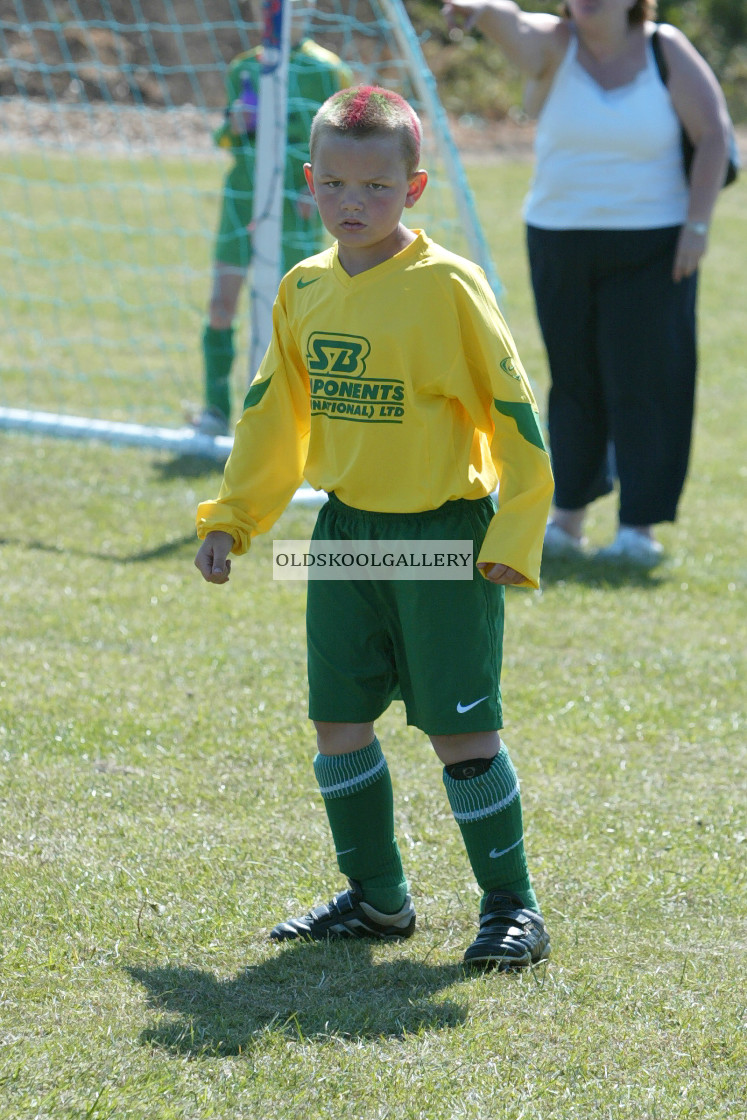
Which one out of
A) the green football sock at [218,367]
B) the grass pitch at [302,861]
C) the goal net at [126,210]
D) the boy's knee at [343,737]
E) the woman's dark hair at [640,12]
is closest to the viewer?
the grass pitch at [302,861]

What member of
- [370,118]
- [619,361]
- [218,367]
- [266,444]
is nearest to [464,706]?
[266,444]

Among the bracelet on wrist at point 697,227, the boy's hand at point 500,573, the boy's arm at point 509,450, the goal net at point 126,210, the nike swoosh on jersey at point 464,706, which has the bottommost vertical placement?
the goal net at point 126,210

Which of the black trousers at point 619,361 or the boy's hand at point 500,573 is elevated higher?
the boy's hand at point 500,573

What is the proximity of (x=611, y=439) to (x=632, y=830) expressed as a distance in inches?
95.6

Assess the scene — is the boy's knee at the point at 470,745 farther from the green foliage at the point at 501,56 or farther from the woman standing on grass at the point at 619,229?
the green foliage at the point at 501,56

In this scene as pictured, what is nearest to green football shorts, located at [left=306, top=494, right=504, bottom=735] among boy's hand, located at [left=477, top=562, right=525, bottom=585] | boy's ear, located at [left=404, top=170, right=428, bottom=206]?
boy's hand, located at [left=477, top=562, right=525, bottom=585]

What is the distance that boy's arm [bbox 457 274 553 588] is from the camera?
8.28ft

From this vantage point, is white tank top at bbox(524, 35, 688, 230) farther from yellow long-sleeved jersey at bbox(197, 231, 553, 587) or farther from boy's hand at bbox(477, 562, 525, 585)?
boy's hand at bbox(477, 562, 525, 585)

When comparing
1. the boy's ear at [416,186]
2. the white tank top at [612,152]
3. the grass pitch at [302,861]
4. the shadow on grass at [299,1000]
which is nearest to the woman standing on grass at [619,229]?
the white tank top at [612,152]

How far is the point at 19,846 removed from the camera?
3.05 metres

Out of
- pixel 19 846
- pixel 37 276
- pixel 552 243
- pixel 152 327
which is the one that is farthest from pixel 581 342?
pixel 37 276

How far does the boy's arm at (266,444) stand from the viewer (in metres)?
2.76

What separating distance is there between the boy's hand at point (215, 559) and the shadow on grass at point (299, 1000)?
2.52 ft

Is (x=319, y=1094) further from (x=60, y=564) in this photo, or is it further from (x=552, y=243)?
(x=552, y=243)
